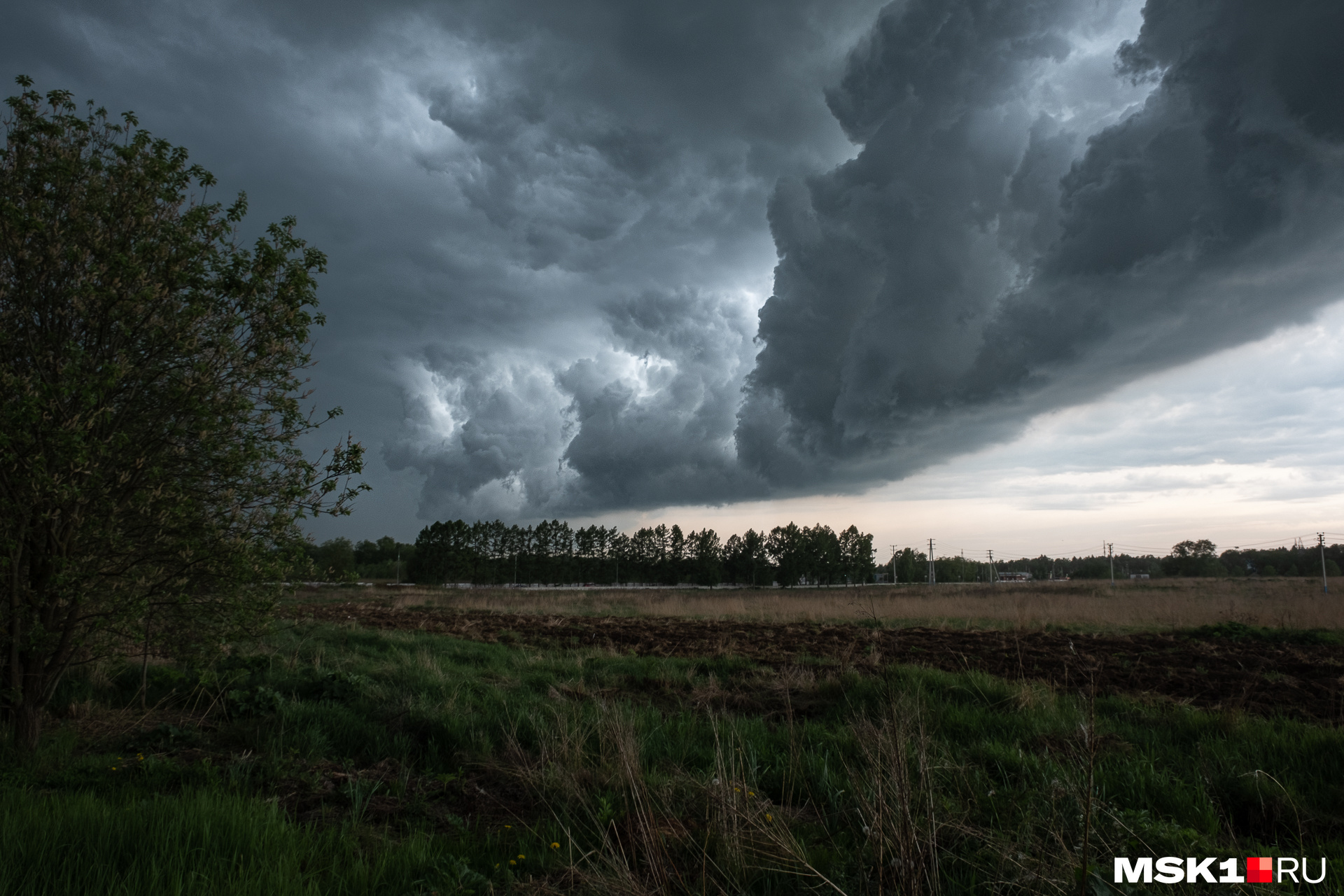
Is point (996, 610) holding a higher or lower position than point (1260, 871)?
lower

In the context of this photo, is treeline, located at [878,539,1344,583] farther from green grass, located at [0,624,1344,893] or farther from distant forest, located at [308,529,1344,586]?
green grass, located at [0,624,1344,893]

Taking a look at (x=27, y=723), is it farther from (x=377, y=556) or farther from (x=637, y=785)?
(x=377, y=556)

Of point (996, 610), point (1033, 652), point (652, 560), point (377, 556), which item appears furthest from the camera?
point (377, 556)

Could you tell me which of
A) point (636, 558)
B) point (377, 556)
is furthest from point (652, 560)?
point (377, 556)

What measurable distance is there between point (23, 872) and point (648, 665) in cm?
1027

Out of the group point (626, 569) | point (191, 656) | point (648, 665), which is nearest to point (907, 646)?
point (648, 665)

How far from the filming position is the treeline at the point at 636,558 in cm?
11788

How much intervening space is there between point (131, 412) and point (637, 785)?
696cm

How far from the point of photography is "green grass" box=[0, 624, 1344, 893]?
3.72 metres

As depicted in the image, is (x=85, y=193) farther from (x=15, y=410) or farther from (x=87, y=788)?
(x=87, y=788)

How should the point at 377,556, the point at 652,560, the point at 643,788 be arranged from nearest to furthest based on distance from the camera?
1. the point at 643,788
2. the point at 652,560
3. the point at 377,556

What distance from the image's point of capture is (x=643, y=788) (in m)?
4.78

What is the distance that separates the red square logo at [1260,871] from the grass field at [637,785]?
131 mm

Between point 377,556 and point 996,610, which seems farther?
point 377,556
